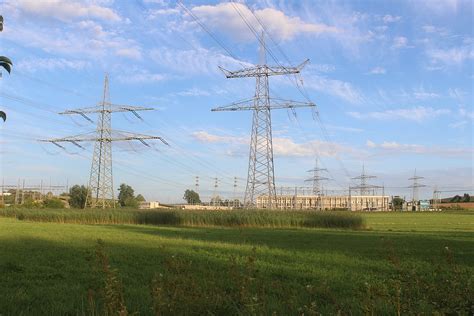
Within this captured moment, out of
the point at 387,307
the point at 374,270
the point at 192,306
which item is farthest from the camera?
the point at 374,270

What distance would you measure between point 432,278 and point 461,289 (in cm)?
410

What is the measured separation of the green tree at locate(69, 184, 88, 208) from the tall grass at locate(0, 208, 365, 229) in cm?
7054

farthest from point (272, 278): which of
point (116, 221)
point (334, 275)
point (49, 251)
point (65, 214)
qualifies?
point (65, 214)

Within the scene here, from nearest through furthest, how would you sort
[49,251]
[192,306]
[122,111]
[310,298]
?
[192,306] → [310,298] → [49,251] → [122,111]

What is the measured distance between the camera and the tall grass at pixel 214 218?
45803 mm

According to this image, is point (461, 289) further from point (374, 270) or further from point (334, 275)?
point (374, 270)

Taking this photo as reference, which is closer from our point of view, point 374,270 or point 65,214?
point 374,270

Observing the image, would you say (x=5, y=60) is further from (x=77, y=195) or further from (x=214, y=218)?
(x=77, y=195)

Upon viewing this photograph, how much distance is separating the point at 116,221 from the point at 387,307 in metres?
46.6

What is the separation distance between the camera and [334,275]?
37.2 ft

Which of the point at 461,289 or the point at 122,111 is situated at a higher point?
the point at 122,111

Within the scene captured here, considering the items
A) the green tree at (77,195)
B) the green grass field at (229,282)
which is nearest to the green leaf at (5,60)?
the green grass field at (229,282)

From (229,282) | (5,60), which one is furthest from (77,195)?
(5,60)

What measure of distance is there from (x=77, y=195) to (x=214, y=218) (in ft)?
294
